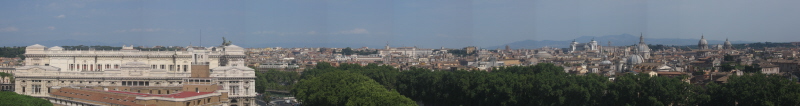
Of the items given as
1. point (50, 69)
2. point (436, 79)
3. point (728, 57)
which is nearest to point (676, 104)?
point (436, 79)

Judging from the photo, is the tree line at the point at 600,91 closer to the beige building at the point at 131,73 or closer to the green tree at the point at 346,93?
the green tree at the point at 346,93

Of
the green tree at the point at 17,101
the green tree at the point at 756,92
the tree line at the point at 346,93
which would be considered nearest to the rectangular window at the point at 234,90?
the tree line at the point at 346,93

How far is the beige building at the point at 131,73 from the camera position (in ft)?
146

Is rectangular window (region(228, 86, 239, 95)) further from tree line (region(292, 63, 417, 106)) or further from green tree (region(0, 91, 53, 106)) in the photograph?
green tree (region(0, 91, 53, 106))

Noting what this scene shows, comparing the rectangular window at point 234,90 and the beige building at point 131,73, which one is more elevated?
the beige building at point 131,73

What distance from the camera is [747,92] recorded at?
35125mm

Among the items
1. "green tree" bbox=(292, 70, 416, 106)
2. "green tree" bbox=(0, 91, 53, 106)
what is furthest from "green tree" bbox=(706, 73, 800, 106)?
"green tree" bbox=(0, 91, 53, 106)

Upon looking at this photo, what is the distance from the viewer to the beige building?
44.5 metres

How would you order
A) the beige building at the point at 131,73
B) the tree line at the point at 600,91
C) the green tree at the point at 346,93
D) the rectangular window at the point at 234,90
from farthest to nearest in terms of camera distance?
1. the rectangular window at the point at 234,90
2. the beige building at the point at 131,73
3. the green tree at the point at 346,93
4. the tree line at the point at 600,91

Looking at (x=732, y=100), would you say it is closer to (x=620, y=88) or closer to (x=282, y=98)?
(x=620, y=88)

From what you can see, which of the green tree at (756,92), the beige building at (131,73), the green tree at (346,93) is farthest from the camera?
the beige building at (131,73)

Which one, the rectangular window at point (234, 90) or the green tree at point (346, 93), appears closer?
the green tree at point (346, 93)

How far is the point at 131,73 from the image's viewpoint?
47094mm

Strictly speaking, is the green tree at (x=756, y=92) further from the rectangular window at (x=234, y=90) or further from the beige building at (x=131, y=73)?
the rectangular window at (x=234, y=90)
